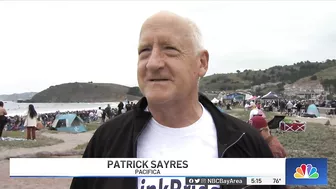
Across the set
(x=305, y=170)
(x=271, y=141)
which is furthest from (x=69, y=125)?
(x=305, y=170)

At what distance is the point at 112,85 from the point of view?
159 m

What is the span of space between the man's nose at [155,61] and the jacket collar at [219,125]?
0.45 meters

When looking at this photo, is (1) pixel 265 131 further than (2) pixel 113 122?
Yes

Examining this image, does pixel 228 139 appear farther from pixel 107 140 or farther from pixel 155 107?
pixel 107 140

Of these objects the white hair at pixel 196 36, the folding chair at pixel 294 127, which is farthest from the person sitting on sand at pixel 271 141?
the folding chair at pixel 294 127

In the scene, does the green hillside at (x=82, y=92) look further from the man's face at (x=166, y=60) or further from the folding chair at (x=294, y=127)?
the man's face at (x=166, y=60)

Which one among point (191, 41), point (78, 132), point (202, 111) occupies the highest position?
point (191, 41)

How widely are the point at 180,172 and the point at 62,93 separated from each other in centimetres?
16690

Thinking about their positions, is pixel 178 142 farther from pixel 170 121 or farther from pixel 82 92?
pixel 82 92

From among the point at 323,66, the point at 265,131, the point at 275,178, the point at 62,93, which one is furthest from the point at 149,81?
the point at 62,93

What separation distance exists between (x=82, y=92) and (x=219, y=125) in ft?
528

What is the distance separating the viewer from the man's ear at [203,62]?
6.83ft

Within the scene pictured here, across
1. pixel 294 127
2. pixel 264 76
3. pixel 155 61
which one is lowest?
pixel 294 127

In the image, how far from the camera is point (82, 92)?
158500 mm
